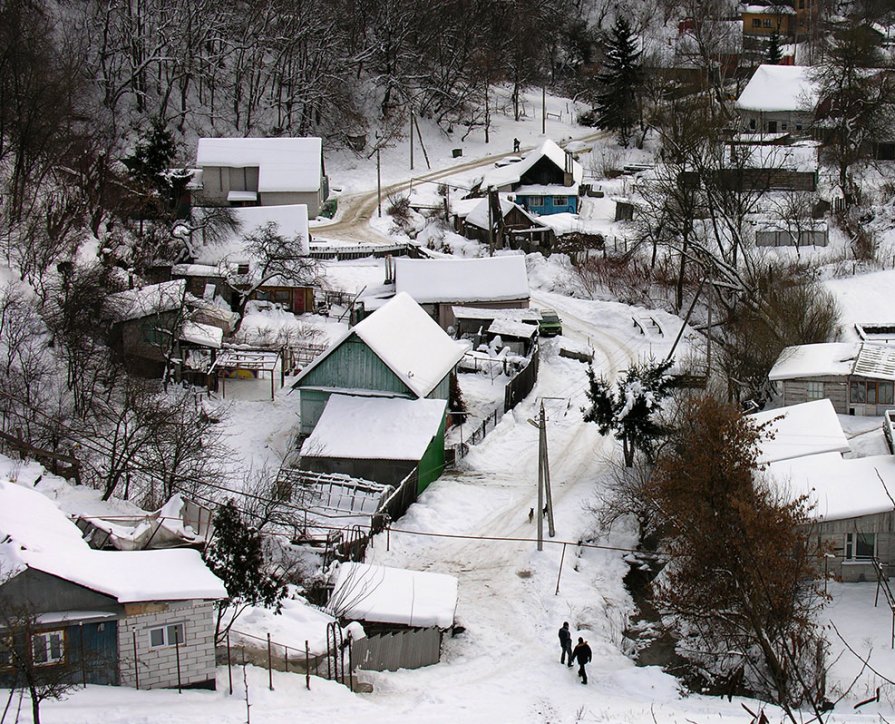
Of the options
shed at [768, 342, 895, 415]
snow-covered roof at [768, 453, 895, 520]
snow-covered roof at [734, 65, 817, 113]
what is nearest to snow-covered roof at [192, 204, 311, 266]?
shed at [768, 342, 895, 415]

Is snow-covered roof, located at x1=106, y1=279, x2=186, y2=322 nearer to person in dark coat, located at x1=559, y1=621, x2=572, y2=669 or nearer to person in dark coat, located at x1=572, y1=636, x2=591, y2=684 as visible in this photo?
person in dark coat, located at x1=559, y1=621, x2=572, y2=669

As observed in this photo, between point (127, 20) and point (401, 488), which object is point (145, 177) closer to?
point (127, 20)

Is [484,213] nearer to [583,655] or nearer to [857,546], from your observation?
[857,546]

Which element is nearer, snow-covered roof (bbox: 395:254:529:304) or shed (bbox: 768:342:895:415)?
shed (bbox: 768:342:895:415)

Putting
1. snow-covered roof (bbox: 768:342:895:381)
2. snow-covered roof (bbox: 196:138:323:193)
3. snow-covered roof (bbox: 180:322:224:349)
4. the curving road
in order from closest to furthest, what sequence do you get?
snow-covered roof (bbox: 768:342:895:381), snow-covered roof (bbox: 180:322:224:349), the curving road, snow-covered roof (bbox: 196:138:323:193)

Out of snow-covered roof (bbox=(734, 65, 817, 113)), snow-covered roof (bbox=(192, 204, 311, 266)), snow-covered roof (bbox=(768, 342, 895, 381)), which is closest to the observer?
snow-covered roof (bbox=(768, 342, 895, 381))

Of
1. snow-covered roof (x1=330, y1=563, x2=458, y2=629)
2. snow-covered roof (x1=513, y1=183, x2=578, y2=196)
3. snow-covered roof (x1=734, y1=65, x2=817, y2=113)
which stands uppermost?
snow-covered roof (x1=734, y1=65, x2=817, y2=113)

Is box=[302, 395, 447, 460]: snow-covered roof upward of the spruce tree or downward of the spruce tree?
downward
